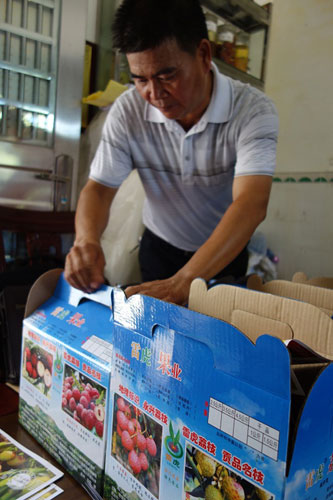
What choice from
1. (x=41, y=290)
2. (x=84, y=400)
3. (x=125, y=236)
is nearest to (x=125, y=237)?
(x=125, y=236)

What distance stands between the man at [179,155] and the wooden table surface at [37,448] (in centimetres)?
27

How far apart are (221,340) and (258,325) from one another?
0.12 metres

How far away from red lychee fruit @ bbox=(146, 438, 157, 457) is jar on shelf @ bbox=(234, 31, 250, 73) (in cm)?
215

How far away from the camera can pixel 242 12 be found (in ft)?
7.21

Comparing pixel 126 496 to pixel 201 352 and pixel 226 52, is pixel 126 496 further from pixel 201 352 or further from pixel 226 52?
pixel 226 52

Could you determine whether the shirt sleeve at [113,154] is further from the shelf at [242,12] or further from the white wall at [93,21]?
the shelf at [242,12]

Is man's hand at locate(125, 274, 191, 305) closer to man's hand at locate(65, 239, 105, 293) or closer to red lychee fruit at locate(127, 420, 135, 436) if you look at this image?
man's hand at locate(65, 239, 105, 293)

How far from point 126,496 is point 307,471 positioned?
26cm

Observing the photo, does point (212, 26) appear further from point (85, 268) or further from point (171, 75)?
point (85, 268)

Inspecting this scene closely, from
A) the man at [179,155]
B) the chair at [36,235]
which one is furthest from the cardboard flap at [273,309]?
the chair at [36,235]

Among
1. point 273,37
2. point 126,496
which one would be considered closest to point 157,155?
point 126,496

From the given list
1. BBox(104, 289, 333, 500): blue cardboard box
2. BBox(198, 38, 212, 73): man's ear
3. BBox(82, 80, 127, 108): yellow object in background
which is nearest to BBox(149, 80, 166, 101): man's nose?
BBox(198, 38, 212, 73): man's ear

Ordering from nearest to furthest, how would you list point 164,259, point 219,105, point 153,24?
1. point 153,24
2. point 219,105
3. point 164,259

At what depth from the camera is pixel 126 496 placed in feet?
1.66
